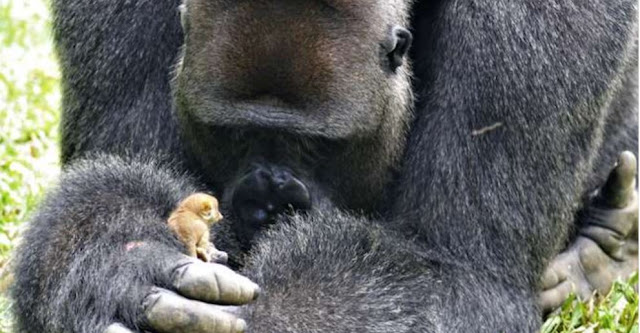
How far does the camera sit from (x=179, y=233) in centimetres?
424

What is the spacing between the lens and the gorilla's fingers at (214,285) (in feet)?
12.8

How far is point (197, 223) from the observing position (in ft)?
13.9

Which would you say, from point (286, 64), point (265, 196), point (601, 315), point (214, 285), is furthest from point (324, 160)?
point (601, 315)

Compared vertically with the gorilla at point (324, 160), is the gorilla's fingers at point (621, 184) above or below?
below

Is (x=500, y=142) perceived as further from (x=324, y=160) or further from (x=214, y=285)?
(x=214, y=285)

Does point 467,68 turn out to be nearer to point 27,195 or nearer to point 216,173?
point 216,173

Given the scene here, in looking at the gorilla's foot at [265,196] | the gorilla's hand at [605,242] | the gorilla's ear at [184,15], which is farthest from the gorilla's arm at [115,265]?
the gorilla's hand at [605,242]

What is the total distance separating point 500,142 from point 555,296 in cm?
97

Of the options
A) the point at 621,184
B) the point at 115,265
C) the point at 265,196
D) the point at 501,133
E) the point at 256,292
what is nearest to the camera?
the point at 256,292

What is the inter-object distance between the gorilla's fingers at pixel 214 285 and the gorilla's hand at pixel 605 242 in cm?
177

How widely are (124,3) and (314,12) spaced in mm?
910

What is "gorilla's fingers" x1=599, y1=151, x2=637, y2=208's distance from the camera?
5441 millimetres

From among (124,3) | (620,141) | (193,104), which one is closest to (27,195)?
(124,3)

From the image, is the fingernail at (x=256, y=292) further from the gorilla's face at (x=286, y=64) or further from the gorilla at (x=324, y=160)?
the gorilla's face at (x=286, y=64)
